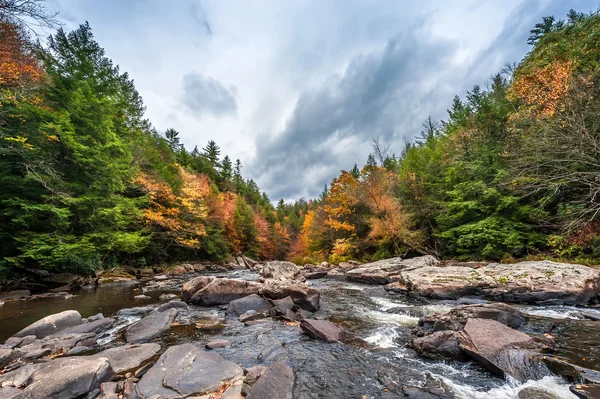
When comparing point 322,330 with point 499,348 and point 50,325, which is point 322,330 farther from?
point 50,325

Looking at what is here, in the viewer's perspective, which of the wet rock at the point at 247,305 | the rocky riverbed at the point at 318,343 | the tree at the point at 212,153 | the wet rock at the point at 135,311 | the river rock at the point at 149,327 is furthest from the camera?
the tree at the point at 212,153

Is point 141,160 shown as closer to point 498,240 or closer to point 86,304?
point 86,304

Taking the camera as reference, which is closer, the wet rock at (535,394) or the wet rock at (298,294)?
the wet rock at (535,394)

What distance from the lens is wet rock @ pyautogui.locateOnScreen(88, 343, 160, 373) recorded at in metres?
4.72

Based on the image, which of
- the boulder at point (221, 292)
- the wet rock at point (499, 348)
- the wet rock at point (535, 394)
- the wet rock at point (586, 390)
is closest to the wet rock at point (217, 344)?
the boulder at point (221, 292)

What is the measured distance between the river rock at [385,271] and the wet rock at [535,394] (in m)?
12.0

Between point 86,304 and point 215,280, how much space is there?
18.6ft

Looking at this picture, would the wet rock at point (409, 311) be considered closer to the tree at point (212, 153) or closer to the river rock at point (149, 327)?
the river rock at point (149, 327)

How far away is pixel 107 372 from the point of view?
4.22 m

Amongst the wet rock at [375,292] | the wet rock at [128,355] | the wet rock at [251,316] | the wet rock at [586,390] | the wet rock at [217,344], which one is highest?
the wet rock at [375,292]

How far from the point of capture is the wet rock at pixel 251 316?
320 inches

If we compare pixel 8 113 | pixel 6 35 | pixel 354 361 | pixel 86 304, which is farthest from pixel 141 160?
pixel 354 361

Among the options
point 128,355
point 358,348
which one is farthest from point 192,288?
point 358,348

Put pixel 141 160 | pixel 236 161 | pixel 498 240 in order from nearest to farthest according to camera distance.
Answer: pixel 498 240 < pixel 141 160 < pixel 236 161
